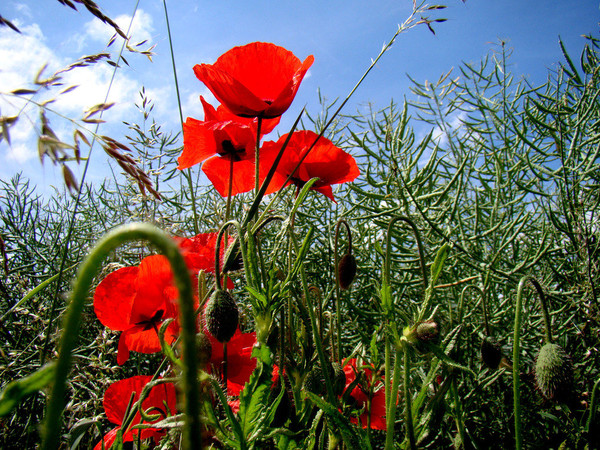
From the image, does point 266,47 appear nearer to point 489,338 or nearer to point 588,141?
point 489,338

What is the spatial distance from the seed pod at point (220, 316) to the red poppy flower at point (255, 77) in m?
0.52

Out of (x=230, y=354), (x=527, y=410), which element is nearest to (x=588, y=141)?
(x=527, y=410)

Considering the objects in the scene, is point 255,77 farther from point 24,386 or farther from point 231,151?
point 24,386

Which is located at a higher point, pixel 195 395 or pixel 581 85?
pixel 581 85

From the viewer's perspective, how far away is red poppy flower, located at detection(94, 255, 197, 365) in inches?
36.2

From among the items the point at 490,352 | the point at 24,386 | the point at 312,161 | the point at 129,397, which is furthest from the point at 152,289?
the point at 490,352

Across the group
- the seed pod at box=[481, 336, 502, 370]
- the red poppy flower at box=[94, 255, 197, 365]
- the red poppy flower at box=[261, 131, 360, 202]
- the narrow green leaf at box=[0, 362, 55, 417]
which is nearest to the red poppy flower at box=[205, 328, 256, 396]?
the red poppy flower at box=[94, 255, 197, 365]

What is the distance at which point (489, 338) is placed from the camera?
100cm

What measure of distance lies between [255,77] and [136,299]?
0.65 m

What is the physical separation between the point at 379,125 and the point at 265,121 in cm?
103

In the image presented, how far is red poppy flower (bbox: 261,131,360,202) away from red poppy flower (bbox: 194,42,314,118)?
11 centimetres

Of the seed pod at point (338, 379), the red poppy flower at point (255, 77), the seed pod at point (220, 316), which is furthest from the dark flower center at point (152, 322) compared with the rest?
the red poppy flower at point (255, 77)

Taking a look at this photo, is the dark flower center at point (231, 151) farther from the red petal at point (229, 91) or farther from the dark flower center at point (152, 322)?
the dark flower center at point (152, 322)

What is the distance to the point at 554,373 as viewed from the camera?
891mm
